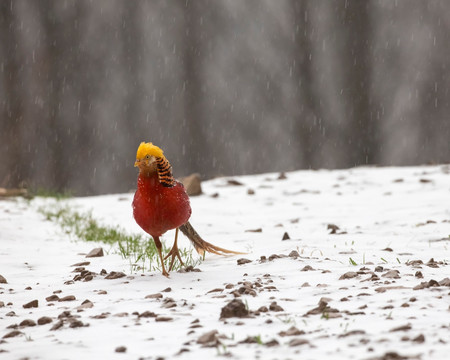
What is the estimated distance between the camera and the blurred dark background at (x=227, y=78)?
12.9 meters

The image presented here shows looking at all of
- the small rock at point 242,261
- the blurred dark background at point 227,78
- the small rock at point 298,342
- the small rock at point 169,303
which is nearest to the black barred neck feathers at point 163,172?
the small rock at point 242,261

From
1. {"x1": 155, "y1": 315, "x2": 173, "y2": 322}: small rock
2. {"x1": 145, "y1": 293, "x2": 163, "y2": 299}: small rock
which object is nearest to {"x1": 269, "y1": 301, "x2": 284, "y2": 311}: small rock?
{"x1": 155, "y1": 315, "x2": 173, "y2": 322}: small rock

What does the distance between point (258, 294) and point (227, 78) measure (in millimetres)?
10308

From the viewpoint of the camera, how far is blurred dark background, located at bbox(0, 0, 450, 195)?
12938 millimetres

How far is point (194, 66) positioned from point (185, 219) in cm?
925

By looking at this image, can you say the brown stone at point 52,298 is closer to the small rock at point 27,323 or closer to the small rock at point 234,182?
the small rock at point 27,323

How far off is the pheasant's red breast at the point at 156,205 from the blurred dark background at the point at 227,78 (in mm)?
8854

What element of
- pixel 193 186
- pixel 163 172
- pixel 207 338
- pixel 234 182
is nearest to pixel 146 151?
pixel 163 172

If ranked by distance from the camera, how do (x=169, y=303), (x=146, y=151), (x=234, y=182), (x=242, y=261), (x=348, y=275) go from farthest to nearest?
(x=234, y=182), (x=242, y=261), (x=146, y=151), (x=348, y=275), (x=169, y=303)

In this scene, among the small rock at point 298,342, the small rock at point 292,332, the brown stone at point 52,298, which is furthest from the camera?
the brown stone at point 52,298

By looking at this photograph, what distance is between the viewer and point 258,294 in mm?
3361

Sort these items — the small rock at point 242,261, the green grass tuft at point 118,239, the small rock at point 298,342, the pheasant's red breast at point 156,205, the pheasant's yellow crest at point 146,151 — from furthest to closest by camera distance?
1. the green grass tuft at point 118,239
2. the small rock at point 242,261
3. the pheasant's red breast at point 156,205
4. the pheasant's yellow crest at point 146,151
5. the small rock at point 298,342

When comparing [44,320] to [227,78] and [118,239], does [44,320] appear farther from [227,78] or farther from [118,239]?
[227,78]

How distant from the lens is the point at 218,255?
5.09m
